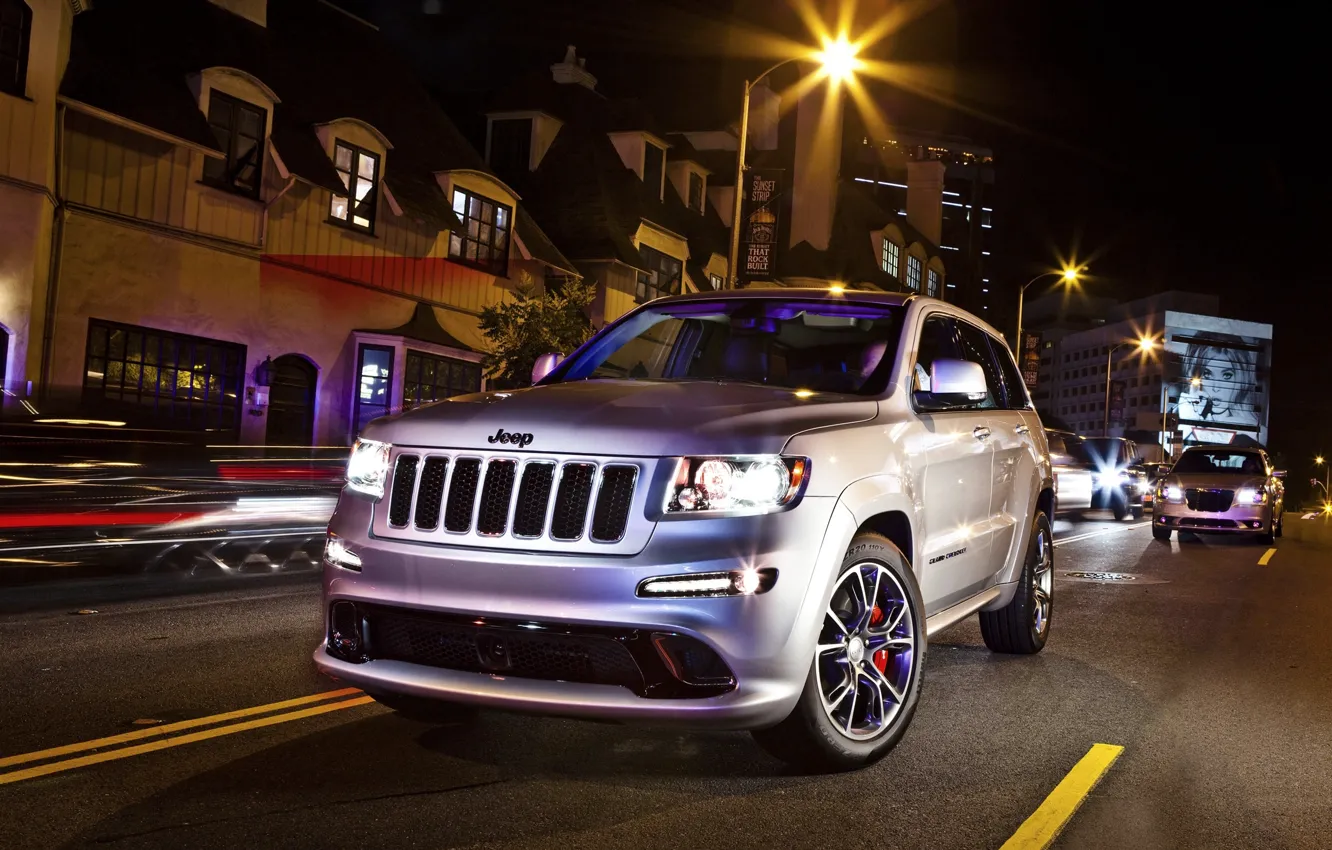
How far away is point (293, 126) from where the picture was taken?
22078mm

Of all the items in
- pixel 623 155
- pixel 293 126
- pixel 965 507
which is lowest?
pixel 965 507

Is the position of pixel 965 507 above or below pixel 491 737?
above

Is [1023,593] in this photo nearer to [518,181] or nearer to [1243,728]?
[1243,728]

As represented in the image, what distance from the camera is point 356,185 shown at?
23.1 m

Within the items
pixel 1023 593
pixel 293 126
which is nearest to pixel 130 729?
pixel 1023 593

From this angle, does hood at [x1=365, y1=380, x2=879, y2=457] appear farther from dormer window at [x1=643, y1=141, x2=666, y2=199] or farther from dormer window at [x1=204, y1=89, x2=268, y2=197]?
dormer window at [x1=643, y1=141, x2=666, y2=199]

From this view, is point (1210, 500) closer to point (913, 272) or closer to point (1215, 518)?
point (1215, 518)

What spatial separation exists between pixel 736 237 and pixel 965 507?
50.6ft

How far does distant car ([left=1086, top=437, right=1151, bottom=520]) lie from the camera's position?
1004 inches

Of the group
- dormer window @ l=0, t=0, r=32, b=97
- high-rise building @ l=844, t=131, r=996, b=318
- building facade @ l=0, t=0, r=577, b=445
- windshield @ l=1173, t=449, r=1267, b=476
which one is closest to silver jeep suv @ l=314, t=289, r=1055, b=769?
building facade @ l=0, t=0, r=577, b=445

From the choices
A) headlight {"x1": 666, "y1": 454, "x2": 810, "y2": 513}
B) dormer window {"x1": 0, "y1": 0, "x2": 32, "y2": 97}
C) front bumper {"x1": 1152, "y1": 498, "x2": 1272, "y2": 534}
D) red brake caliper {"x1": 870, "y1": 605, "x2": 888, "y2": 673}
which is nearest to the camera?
headlight {"x1": 666, "y1": 454, "x2": 810, "y2": 513}

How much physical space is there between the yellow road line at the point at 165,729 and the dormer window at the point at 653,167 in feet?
94.0

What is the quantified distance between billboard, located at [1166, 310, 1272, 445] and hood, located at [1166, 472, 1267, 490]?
128 m

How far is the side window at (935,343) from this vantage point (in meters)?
6.10
